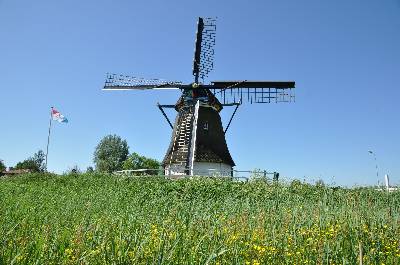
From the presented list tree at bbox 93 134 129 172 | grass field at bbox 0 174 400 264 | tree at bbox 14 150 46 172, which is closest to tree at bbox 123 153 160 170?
tree at bbox 93 134 129 172

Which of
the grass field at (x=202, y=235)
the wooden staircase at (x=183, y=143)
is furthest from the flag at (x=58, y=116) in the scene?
the grass field at (x=202, y=235)

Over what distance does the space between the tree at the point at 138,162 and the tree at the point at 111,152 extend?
2309mm

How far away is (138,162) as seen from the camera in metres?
72.9

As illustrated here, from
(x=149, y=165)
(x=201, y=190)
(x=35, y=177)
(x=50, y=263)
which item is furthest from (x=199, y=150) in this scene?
(x=149, y=165)

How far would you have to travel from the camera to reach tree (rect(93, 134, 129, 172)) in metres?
72.1

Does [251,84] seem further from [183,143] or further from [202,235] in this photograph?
[202,235]

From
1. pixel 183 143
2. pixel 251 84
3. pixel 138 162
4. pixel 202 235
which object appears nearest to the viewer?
pixel 202 235

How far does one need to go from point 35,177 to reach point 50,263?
27.9 metres

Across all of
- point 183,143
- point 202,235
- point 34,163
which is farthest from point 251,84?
point 34,163

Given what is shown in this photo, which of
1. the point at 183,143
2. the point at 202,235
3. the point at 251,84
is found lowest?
the point at 202,235

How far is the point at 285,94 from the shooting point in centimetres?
2666

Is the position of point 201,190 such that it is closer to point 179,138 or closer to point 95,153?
point 179,138

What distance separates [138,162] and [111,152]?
20.7 ft

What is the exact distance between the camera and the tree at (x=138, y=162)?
68.4 m
